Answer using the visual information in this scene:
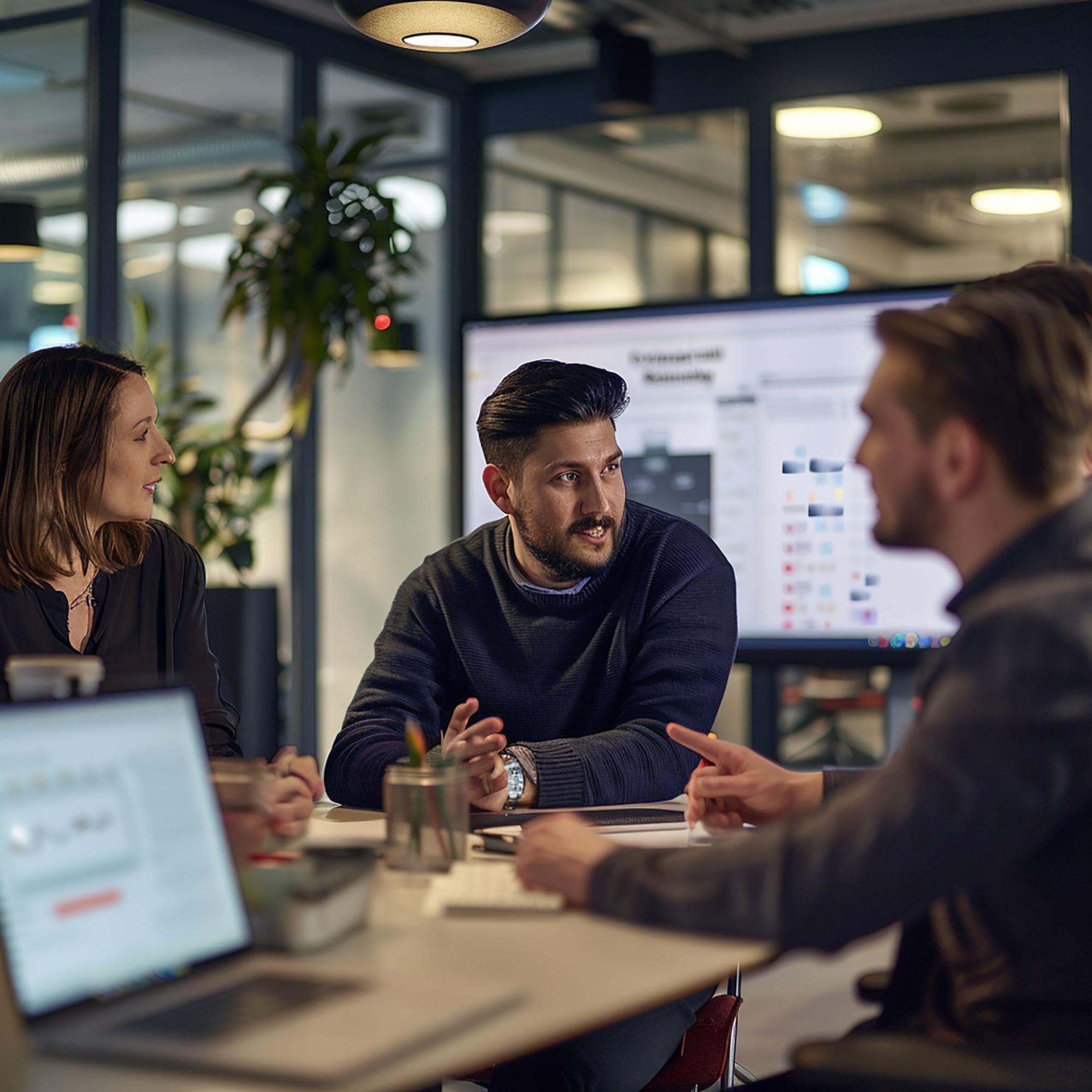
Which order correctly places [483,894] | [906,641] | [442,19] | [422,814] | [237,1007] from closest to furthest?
[237,1007] → [483,894] → [422,814] → [442,19] → [906,641]

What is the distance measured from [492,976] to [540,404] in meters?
1.42

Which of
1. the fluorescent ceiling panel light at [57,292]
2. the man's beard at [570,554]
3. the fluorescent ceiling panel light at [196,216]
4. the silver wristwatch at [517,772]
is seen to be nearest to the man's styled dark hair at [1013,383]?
the silver wristwatch at [517,772]

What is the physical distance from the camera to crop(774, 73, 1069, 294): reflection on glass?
15.9 feet

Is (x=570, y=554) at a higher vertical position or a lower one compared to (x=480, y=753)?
higher

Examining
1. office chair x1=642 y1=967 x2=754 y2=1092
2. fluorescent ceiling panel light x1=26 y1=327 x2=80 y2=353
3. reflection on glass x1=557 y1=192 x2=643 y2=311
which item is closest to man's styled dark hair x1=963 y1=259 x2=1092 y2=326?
office chair x1=642 y1=967 x2=754 y2=1092

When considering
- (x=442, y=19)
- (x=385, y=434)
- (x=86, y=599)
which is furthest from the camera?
(x=385, y=434)

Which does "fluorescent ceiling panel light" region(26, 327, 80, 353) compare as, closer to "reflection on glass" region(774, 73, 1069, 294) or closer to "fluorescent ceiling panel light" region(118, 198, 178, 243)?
"fluorescent ceiling panel light" region(118, 198, 178, 243)

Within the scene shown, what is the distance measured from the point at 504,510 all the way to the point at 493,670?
313 millimetres

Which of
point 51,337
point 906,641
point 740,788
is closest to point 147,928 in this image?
point 740,788

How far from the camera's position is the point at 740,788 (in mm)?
1818

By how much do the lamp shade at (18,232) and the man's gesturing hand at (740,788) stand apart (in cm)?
283

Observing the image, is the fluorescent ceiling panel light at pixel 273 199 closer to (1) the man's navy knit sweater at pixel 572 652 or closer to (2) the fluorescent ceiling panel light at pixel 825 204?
(2) the fluorescent ceiling panel light at pixel 825 204

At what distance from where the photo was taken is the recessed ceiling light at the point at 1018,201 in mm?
4828

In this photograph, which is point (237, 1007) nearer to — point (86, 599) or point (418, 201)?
point (86, 599)
